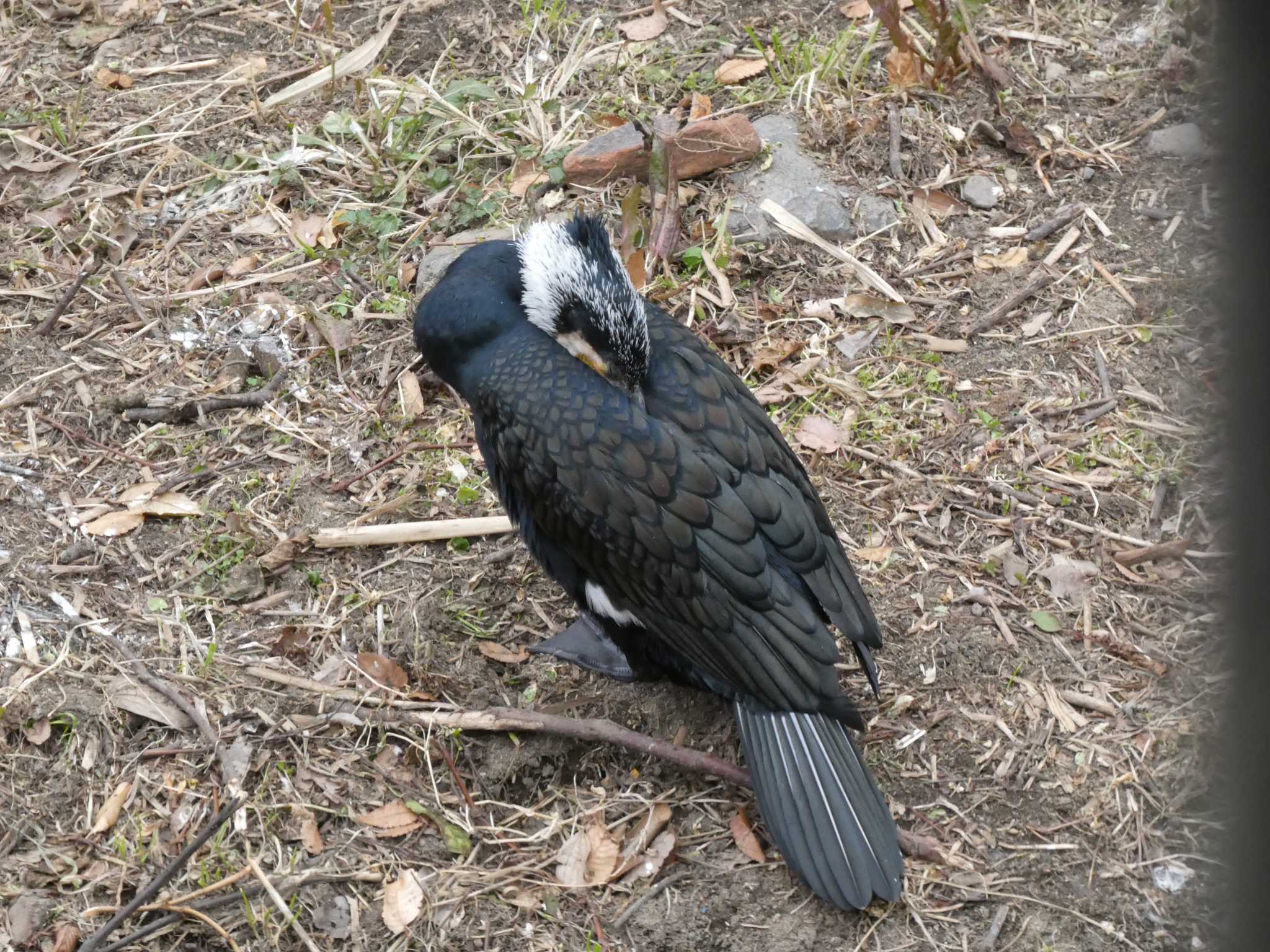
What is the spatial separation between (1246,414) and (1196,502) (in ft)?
0.44

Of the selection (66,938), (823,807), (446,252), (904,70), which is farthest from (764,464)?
(904,70)

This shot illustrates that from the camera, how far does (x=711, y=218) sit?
464cm

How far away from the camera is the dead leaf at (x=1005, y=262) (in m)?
4.51

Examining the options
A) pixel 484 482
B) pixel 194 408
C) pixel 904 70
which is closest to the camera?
pixel 484 482

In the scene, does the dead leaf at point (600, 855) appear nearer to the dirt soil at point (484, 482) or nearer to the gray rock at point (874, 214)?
the dirt soil at point (484, 482)

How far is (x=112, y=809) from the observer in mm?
3158

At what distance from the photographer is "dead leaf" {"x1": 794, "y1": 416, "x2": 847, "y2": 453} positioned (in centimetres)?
400

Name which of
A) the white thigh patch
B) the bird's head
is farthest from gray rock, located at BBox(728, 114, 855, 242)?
the white thigh patch

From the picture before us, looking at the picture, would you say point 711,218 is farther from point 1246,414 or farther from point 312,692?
point 1246,414

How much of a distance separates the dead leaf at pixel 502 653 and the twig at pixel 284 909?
0.87 m

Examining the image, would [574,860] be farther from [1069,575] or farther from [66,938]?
[1069,575]

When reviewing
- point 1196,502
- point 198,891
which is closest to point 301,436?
point 198,891

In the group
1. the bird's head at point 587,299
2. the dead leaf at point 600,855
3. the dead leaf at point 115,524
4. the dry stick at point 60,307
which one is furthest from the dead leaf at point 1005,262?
the dry stick at point 60,307

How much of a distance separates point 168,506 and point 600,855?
71.6 inches
